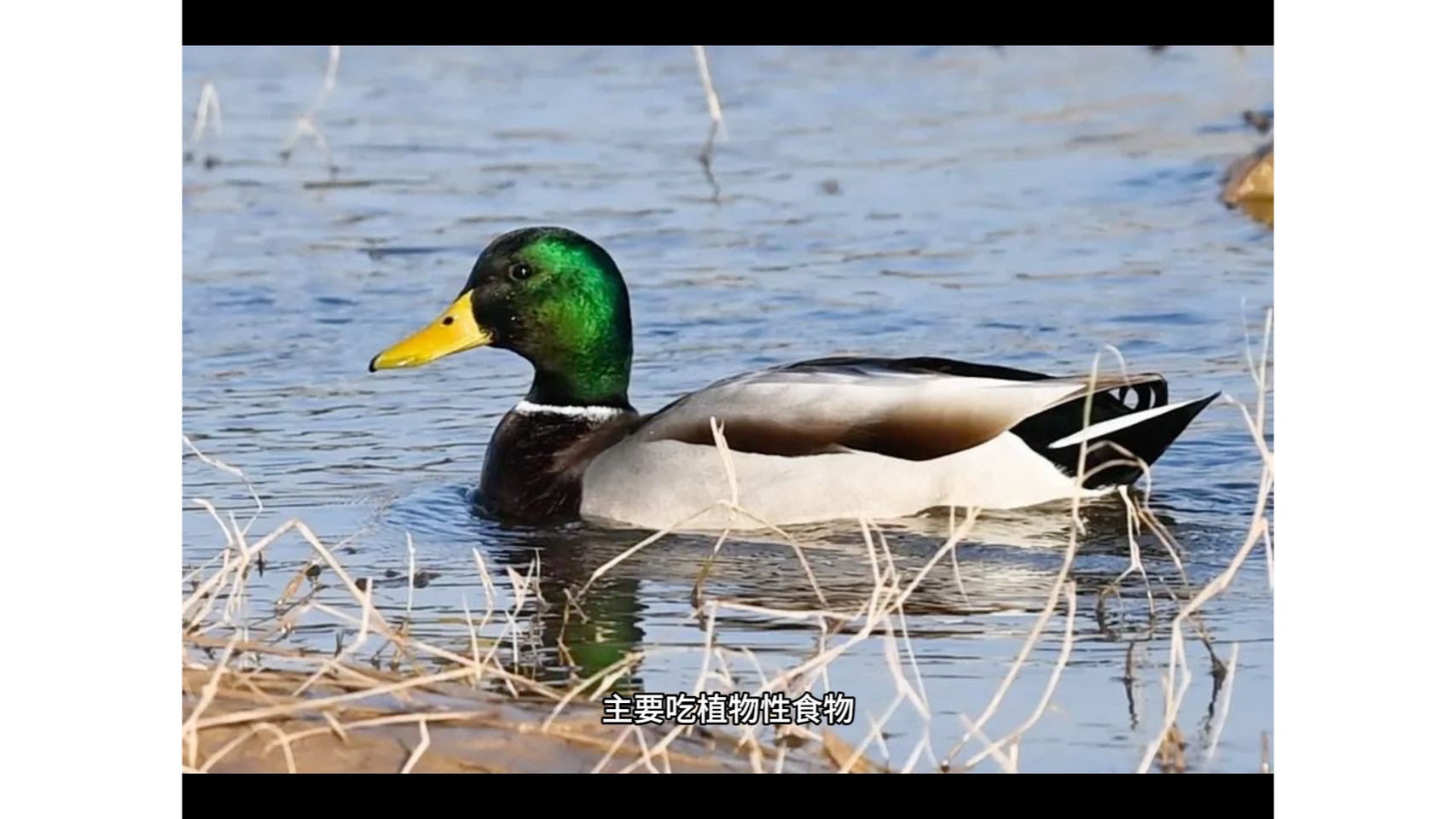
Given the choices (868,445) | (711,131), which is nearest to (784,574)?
(868,445)

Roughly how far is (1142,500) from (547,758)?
11.5ft

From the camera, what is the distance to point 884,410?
7992mm

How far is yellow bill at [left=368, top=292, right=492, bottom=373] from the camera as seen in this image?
8.41 metres

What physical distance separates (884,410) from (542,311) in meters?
1.29

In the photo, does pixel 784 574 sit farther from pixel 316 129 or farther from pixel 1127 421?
pixel 316 129

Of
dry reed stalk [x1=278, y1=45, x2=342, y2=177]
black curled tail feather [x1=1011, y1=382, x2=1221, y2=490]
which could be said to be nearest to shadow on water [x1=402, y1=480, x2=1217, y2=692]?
black curled tail feather [x1=1011, y1=382, x2=1221, y2=490]

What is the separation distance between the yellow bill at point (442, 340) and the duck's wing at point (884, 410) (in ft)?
2.82

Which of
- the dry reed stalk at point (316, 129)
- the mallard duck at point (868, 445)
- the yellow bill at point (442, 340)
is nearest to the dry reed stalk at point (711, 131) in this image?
the dry reed stalk at point (316, 129)

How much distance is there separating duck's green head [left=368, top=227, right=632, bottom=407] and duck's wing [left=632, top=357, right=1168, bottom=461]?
648 millimetres

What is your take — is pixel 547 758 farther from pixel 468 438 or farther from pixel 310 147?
pixel 310 147

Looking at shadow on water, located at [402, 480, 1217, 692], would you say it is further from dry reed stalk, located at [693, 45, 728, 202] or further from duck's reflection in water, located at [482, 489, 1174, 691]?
dry reed stalk, located at [693, 45, 728, 202]

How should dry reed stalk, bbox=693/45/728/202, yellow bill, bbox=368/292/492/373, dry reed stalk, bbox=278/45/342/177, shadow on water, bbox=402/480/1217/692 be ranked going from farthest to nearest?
dry reed stalk, bbox=278/45/342/177 → dry reed stalk, bbox=693/45/728/202 → yellow bill, bbox=368/292/492/373 → shadow on water, bbox=402/480/1217/692

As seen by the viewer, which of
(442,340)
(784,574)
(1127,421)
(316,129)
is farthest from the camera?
(316,129)
